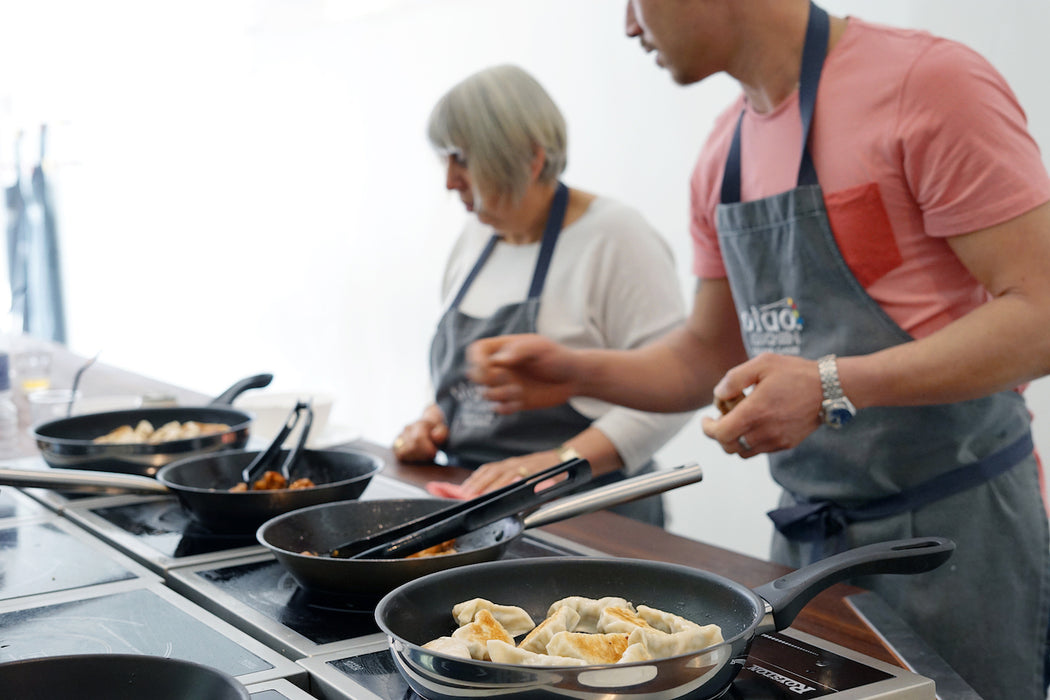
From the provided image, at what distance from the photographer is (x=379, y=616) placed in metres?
0.74

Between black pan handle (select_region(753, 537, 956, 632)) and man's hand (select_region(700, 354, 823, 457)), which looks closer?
black pan handle (select_region(753, 537, 956, 632))

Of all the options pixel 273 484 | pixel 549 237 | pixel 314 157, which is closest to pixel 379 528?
pixel 273 484

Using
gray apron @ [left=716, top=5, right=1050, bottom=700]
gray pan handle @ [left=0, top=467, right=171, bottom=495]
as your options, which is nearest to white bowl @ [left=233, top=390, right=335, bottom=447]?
gray pan handle @ [left=0, top=467, right=171, bottom=495]

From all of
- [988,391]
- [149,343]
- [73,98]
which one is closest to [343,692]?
[988,391]

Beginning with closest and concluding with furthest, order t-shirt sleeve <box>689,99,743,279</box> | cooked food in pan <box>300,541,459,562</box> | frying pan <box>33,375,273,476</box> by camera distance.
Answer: cooked food in pan <box>300,541,459,562</box>, frying pan <box>33,375,273,476</box>, t-shirt sleeve <box>689,99,743,279</box>

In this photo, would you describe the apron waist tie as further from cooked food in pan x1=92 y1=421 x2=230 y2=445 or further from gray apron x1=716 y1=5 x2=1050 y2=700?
cooked food in pan x1=92 y1=421 x2=230 y2=445

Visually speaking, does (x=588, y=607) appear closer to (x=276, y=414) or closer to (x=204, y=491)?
(x=204, y=491)

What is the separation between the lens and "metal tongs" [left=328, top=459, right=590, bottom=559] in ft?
3.25

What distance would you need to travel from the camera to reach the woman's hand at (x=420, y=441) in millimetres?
1982

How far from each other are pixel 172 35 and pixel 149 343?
8.54ft

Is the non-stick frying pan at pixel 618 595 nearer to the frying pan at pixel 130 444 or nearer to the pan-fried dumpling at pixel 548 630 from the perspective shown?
the pan-fried dumpling at pixel 548 630

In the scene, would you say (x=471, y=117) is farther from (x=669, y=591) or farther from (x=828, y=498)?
(x=669, y=591)

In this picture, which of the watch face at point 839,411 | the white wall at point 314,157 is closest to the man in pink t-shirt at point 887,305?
the watch face at point 839,411

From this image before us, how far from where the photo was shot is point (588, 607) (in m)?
0.81
